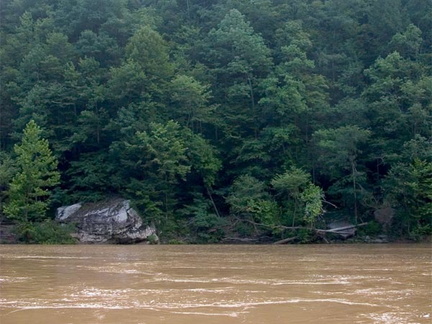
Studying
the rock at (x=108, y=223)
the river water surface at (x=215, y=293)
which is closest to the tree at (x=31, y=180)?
the rock at (x=108, y=223)

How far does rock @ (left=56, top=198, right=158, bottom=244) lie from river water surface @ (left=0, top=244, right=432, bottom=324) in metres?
14.6

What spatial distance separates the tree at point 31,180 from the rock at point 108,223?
1.47 m

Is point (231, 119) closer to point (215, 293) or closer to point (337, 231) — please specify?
point (337, 231)

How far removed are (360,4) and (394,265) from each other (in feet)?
96.0

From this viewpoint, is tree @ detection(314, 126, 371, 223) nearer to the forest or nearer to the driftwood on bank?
the forest

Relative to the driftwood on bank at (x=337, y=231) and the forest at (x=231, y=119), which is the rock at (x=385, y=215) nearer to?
the forest at (x=231, y=119)

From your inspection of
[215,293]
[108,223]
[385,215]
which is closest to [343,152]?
[385,215]

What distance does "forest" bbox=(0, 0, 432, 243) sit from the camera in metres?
30.4

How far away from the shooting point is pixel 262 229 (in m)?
30.7

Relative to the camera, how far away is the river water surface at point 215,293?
739 cm

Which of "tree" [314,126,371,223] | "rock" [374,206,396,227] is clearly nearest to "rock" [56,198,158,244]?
"tree" [314,126,371,223]

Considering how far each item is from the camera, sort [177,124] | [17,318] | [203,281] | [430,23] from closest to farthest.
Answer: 1. [17,318]
2. [203,281]
3. [177,124]
4. [430,23]

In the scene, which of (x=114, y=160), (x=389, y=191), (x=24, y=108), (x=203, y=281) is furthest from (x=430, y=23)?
(x=203, y=281)

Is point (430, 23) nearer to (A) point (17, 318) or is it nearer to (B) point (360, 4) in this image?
(B) point (360, 4)
